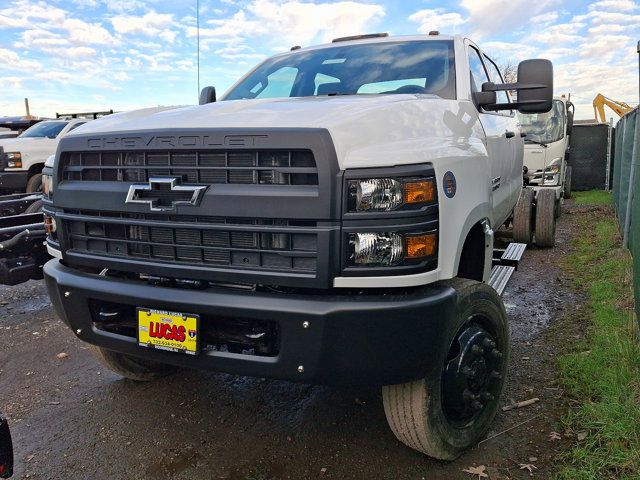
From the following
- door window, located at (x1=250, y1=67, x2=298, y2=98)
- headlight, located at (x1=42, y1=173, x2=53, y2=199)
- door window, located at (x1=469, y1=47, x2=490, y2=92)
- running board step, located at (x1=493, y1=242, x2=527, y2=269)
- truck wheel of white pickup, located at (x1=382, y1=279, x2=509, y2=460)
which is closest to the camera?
truck wheel of white pickup, located at (x1=382, y1=279, x2=509, y2=460)

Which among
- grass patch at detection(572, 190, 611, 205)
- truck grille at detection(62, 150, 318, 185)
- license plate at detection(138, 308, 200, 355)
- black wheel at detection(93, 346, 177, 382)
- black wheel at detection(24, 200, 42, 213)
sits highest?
truck grille at detection(62, 150, 318, 185)

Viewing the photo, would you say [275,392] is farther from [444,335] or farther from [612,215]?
[612,215]

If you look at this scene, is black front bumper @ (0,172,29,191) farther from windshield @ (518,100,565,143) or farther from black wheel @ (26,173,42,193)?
windshield @ (518,100,565,143)

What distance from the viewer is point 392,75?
349 centimetres

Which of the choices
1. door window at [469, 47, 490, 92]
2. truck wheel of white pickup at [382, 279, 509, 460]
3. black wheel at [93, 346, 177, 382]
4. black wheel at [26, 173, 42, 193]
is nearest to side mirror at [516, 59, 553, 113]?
door window at [469, 47, 490, 92]


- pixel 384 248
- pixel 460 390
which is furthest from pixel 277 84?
pixel 460 390

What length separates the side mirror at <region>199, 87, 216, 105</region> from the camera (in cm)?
411

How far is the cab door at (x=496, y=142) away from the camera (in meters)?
3.52

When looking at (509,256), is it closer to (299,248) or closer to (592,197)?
(299,248)

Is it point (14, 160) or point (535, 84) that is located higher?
point (535, 84)

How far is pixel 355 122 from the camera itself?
2232mm

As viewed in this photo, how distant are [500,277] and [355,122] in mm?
2549

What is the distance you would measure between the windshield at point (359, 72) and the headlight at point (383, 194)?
1.35 m

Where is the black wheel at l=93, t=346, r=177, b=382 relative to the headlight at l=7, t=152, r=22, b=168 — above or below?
below
